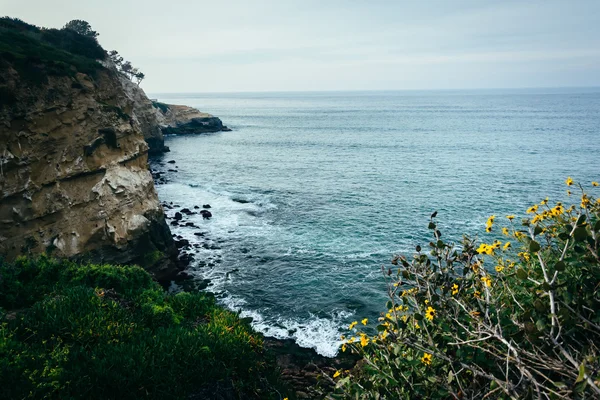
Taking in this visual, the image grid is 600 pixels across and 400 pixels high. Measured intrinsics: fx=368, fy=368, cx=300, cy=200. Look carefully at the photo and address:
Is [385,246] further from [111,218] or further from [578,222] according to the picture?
[578,222]

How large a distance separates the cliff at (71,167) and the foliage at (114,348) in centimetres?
742

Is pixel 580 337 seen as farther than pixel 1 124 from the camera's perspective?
No

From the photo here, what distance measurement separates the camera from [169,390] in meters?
9.08

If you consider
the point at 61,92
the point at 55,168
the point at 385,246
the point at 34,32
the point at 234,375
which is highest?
the point at 34,32

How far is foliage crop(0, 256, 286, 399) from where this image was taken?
8453 millimetres

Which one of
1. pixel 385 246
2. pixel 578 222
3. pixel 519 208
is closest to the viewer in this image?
pixel 578 222

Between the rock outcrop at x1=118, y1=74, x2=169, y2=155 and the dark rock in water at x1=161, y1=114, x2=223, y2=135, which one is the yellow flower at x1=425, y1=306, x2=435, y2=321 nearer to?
the rock outcrop at x1=118, y1=74, x2=169, y2=155

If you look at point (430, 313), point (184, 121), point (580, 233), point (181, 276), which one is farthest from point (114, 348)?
point (184, 121)

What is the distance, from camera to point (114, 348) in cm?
939

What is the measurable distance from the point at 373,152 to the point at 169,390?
216 ft

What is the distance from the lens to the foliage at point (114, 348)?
27.7 ft

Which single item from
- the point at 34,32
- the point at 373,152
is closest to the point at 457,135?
the point at 373,152

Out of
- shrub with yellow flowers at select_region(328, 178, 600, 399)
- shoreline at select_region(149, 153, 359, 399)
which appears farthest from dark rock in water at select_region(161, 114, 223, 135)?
shrub with yellow flowers at select_region(328, 178, 600, 399)

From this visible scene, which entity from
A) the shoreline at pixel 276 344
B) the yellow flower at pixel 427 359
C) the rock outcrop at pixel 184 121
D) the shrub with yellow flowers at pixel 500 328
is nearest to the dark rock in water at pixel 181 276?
the shoreline at pixel 276 344
